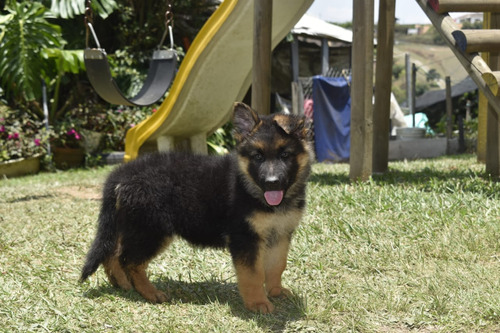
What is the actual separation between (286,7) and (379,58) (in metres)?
1.48

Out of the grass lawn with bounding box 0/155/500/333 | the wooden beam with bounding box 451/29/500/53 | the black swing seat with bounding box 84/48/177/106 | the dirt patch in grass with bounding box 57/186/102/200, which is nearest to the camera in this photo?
the grass lawn with bounding box 0/155/500/333

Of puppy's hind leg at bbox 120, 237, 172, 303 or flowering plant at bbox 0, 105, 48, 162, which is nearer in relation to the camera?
puppy's hind leg at bbox 120, 237, 172, 303

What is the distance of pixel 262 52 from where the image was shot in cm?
681

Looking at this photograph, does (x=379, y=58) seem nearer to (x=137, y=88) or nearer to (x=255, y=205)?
(x=255, y=205)

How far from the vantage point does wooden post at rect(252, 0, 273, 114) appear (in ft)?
22.1

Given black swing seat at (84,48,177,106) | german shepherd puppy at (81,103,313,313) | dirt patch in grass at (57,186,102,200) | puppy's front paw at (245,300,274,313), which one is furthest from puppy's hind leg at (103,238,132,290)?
black swing seat at (84,48,177,106)

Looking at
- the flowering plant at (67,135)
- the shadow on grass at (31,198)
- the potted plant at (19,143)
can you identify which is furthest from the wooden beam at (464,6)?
the flowering plant at (67,135)

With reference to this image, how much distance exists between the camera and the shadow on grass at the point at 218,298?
3369 millimetres

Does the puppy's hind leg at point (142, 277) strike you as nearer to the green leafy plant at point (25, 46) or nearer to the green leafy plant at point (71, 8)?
the green leafy plant at point (25, 46)

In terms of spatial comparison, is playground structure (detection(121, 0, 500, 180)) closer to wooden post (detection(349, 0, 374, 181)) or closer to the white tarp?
wooden post (detection(349, 0, 374, 181))

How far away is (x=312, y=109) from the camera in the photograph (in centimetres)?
1541

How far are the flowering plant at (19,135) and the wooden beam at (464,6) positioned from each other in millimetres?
8358

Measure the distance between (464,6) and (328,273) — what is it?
3.44m

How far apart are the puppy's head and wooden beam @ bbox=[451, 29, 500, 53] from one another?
2748mm
